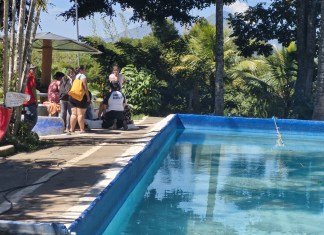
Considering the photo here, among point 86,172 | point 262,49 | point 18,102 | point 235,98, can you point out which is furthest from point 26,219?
point 235,98

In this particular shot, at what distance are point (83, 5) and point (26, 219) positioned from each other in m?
18.0

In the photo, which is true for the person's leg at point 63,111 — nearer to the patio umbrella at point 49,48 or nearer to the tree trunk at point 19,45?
the tree trunk at point 19,45

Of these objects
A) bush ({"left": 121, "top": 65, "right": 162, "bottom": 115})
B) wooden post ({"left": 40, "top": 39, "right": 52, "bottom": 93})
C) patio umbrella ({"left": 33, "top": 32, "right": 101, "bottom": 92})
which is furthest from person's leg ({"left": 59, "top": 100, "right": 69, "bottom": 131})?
bush ({"left": 121, "top": 65, "right": 162, "bottom": 115})

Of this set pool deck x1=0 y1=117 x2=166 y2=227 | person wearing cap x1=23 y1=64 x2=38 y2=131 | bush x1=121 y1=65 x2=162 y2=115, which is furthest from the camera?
bush x1=121 y1=65 x2=162 y2=115

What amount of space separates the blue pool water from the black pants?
52.2 inches

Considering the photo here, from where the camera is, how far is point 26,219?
5.57 meters

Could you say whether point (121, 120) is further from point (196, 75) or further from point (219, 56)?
point (196, 75)

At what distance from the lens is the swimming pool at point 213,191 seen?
7090mm

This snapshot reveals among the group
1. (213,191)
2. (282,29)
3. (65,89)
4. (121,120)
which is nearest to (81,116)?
(65,89)

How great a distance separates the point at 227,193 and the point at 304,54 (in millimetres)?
14174

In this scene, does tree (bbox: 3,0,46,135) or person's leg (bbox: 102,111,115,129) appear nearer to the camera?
tree (bbox: 3,0,46,135)

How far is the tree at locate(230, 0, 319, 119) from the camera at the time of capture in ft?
71.8

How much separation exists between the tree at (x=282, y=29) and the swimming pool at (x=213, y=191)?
20.8 ft

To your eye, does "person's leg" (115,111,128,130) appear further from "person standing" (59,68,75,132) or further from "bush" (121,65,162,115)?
"bush" (121,65,162,115)
